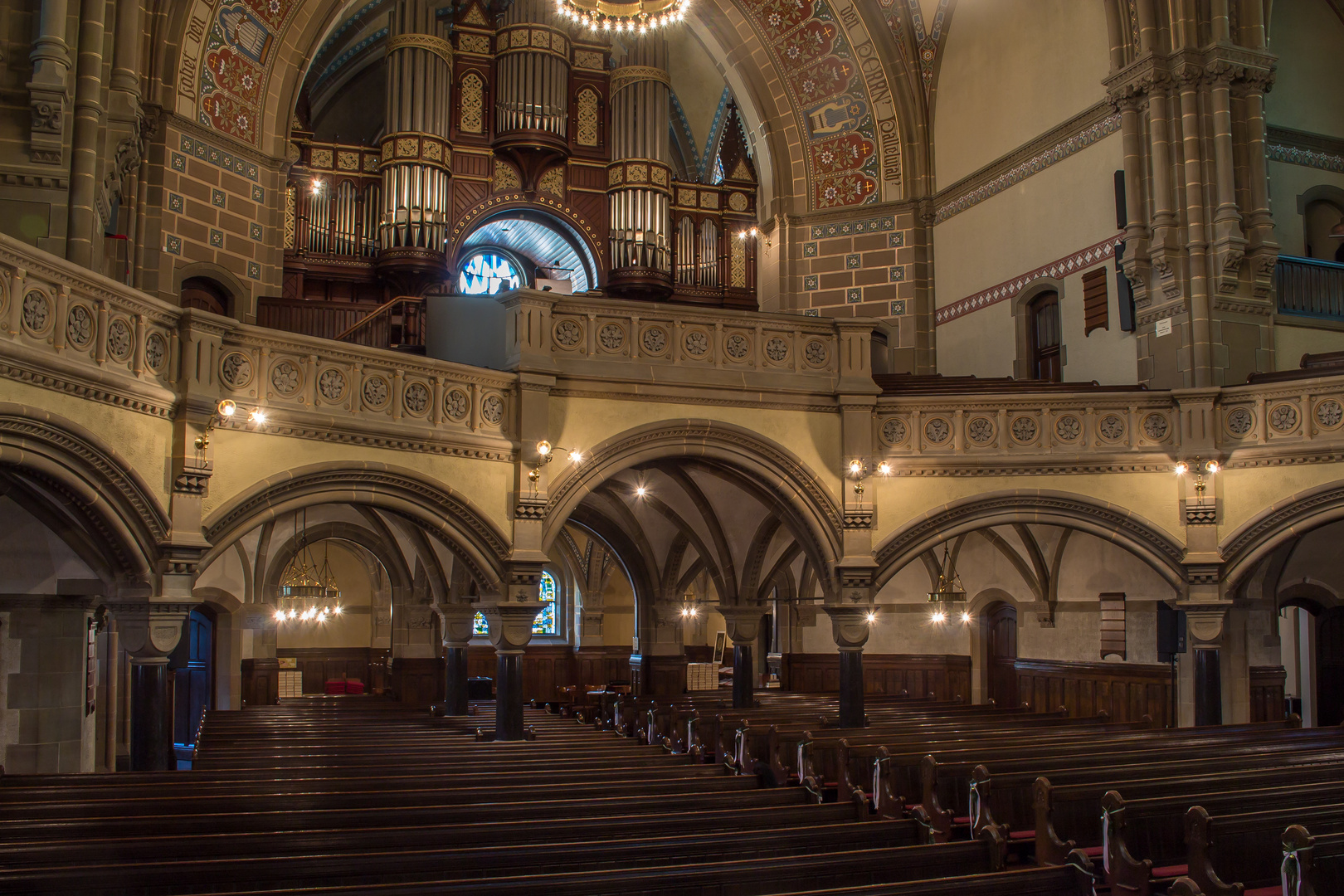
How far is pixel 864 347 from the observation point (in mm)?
14891

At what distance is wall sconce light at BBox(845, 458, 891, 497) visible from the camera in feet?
47.8

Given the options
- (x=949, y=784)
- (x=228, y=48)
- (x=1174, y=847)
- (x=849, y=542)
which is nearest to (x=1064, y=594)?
(x=849, y=542)

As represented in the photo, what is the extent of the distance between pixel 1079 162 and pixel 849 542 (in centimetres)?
689

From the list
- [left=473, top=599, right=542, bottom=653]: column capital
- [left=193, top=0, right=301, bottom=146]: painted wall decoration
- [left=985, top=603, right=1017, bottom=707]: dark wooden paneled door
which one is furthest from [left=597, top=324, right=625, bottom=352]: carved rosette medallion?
[left=985, top=603, right=1017, bottom=707]: dark wooden paneled door

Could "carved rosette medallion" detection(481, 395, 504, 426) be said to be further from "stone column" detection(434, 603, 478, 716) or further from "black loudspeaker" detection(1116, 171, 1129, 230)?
"black loudspeaker" detection(1116, 171, 1129, 230)

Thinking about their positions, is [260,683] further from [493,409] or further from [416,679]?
[493,409]

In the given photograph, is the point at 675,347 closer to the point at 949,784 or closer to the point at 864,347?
the point at 864,347

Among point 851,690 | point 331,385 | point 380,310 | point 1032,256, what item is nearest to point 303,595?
point 380,310

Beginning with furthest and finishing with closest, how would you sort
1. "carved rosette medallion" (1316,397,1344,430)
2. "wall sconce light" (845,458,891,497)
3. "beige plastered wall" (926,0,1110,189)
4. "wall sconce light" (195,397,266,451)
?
"beige plastered wall" (926,0,1110,189) → "wall sconce light" (845,458,891,497) → "carved rosette medallion" (1316,397,1344,430) → "wall sconce light" (195,397,266,451)

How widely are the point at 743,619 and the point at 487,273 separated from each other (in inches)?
379

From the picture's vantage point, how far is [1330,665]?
57.1 ft

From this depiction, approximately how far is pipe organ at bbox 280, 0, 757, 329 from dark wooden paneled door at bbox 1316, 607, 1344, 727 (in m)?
10.9

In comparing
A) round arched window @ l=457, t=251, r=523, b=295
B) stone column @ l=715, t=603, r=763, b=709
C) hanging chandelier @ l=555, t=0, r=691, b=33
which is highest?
hanging chandelier @ l=555, t=0, r=691, b=33

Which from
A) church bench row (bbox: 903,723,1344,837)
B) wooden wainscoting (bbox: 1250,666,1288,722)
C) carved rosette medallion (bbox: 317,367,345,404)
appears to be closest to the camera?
church bench row (bbox: 903,723,1344,837)
